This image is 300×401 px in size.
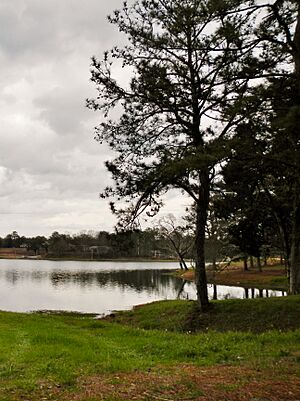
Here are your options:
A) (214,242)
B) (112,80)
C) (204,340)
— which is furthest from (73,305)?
(204,340)

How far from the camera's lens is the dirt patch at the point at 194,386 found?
5.80 m

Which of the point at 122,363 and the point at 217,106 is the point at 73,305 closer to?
the point at 217,106

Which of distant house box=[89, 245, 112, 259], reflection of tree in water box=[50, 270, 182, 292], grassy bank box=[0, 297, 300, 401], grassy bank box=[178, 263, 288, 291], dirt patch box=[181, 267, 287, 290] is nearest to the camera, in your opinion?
grassy bank box=[0, 297, 300, 401]

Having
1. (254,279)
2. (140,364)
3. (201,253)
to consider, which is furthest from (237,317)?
(254,279)

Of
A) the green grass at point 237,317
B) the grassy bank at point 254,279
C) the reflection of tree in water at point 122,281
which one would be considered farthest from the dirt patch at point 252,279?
the green grass at point 237,317

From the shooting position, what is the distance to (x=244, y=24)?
1078 cm

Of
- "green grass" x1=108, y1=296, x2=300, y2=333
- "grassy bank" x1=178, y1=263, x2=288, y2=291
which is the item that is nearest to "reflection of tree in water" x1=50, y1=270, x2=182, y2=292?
"grassy bank" x1=178, y1=263, x2=288, y2=291

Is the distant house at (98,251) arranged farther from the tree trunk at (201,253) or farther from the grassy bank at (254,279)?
the tree trunk at (201,253)

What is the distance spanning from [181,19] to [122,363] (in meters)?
8.54

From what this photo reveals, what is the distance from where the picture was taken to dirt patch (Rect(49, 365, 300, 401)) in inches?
228

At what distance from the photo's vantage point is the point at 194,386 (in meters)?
6.27

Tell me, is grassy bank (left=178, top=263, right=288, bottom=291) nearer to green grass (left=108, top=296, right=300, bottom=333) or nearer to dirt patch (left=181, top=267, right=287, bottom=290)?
dirt patch (left=181, top=267, right=287, bottom=290)

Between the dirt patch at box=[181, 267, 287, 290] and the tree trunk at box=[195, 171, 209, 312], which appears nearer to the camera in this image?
the tree trunk at box=[195, 171, 209, 312]

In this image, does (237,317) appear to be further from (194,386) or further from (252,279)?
(252,279)
